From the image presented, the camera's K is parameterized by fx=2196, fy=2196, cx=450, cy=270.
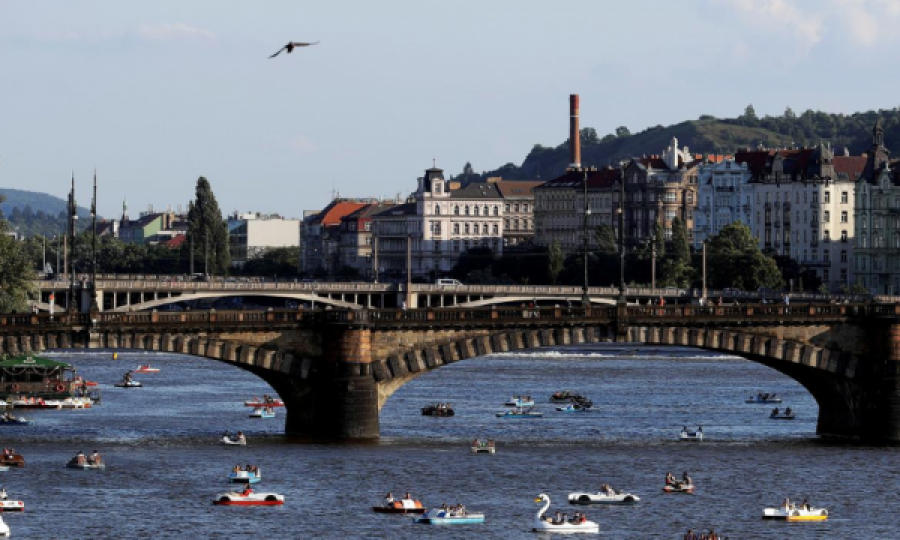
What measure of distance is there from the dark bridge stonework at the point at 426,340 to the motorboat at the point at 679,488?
17461mm

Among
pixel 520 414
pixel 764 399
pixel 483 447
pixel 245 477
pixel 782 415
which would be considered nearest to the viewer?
pixel 245 477

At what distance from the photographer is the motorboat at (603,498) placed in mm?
90488

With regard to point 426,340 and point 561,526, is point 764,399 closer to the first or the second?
point 426,340

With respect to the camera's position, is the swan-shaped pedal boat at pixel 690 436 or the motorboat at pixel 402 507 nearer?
the motorboat at pixel 402 507

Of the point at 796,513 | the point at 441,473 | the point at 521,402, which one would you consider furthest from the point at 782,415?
the point at 796,513

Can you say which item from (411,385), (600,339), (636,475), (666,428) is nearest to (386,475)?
(636,475)

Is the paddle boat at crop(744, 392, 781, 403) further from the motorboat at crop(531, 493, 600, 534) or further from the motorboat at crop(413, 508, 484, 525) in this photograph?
the motorboat at crop(531, 493, 600, 534)

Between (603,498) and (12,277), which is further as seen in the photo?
(12,277)

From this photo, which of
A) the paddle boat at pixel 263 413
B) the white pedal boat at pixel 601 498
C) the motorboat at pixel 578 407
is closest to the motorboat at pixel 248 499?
the white pedal boat at pixel 601 498

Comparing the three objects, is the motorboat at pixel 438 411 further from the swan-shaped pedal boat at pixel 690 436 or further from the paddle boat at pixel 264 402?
the swan-shaped pedal boat at pixel 690 436

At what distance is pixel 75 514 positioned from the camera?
283 feet

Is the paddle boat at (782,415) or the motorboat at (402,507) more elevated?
the paddle boat at (782,415)

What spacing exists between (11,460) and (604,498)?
27878 millimetres

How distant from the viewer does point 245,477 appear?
94500 millimetres
